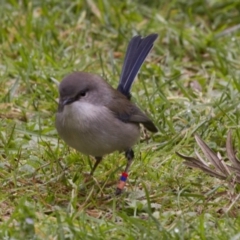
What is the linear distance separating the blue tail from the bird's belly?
67 centimetres

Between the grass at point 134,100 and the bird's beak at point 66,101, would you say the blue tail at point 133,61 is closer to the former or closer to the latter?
the grass at point 134,100

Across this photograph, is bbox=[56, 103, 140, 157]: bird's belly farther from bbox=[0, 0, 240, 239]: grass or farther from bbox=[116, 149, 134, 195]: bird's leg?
bbox=[0, 0, 240, 239]: grass

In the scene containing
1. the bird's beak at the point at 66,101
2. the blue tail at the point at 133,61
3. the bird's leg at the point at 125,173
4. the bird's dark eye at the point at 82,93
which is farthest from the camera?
the blue tail at the point at 133,61

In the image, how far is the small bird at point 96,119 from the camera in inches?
192

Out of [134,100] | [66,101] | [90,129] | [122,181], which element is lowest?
[122,181]

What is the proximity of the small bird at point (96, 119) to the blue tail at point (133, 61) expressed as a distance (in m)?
0.28

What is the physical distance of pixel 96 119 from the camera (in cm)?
493

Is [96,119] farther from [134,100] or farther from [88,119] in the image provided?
[134,100]

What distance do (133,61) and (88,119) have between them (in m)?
1.15

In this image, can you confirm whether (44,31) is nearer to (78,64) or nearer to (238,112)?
(78,64)

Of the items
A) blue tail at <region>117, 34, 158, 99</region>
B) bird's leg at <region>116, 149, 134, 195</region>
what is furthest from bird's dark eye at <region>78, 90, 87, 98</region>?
blue tail at <region>117, 34, 158, 99</region>

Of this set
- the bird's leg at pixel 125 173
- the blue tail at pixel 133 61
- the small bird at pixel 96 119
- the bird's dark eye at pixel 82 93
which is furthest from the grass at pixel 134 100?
the bird's dark eye at pixel 82 93

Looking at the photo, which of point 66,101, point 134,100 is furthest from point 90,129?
point 134,100

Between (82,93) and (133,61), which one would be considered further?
(133,61)
